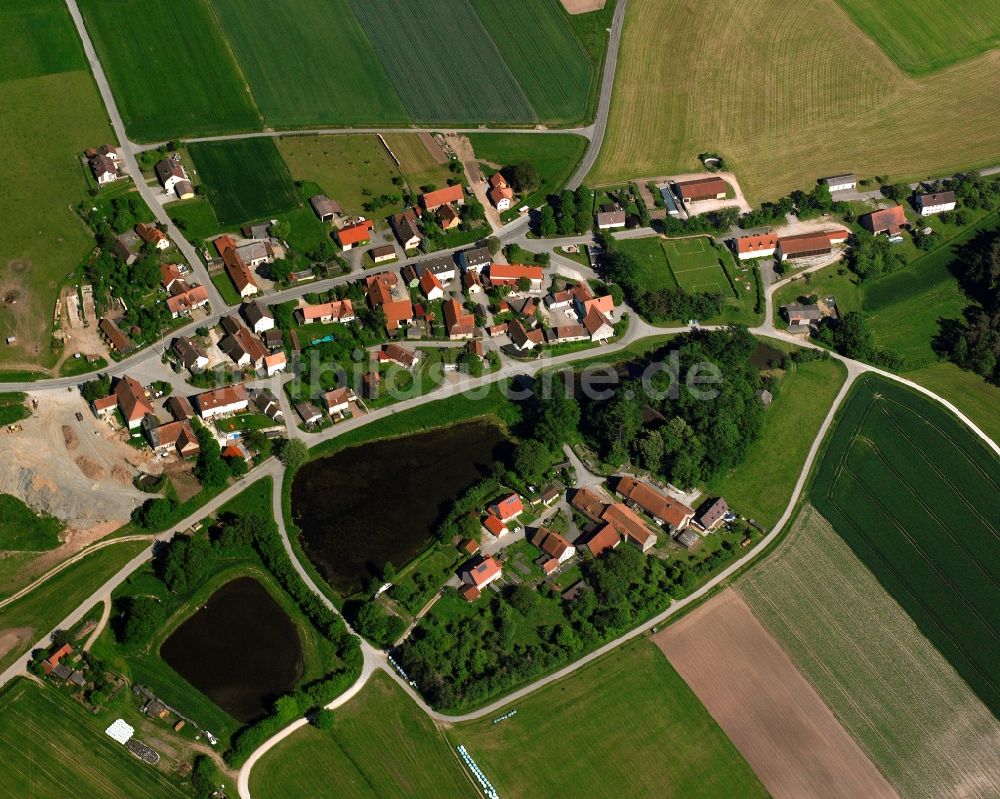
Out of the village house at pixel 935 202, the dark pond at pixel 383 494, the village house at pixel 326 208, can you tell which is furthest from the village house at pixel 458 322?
the village house at pixel 935 202

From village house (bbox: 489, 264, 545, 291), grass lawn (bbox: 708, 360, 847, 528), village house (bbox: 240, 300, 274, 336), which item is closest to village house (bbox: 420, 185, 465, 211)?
village house (bbox: 489, 264, 545, 291)

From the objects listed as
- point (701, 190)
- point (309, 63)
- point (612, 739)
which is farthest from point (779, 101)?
point (612, 739)

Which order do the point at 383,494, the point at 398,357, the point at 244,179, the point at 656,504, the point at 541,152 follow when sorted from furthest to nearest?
the point at 541,152 → the point at 244,179 → the point at 398,357 → the point at 383,494 → the point at 656,504

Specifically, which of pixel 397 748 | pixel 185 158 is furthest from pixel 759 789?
pixel 185 158

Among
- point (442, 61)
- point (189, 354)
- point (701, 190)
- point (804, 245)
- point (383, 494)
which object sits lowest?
point (383, 494)

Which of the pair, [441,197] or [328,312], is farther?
[441,197]

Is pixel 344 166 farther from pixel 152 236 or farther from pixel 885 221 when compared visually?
pixel 885 221
